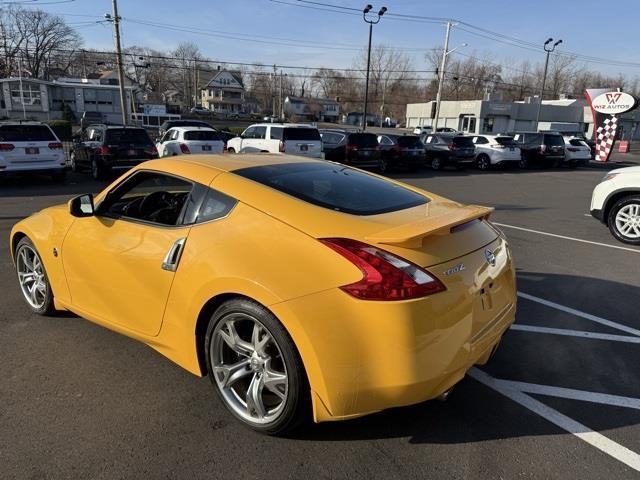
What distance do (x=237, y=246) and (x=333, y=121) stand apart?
112158 mm

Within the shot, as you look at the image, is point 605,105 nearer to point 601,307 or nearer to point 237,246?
point 601,307

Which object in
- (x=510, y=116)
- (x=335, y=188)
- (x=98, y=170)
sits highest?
(x=510, y=116)

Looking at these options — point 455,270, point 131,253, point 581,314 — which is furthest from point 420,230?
point 581,314

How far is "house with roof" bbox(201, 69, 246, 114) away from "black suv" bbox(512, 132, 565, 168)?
97983 mm

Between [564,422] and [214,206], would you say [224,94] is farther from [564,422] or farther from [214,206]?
[564,422]

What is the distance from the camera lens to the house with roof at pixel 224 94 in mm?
114875

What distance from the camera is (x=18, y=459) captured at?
8.02 feet

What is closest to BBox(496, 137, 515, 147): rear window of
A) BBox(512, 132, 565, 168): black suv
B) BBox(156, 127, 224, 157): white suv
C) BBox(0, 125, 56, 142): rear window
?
BBox(512, 132, 565, 168): black suv

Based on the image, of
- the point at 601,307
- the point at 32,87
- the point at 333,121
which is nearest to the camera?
the point at 601,307

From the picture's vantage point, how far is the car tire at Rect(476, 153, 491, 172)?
2347cm

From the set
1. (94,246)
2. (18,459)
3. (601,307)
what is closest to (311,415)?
(18,459)

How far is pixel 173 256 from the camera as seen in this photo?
2.83m

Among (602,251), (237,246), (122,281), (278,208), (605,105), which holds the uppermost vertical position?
(605,105)

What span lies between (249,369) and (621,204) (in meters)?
7.58
